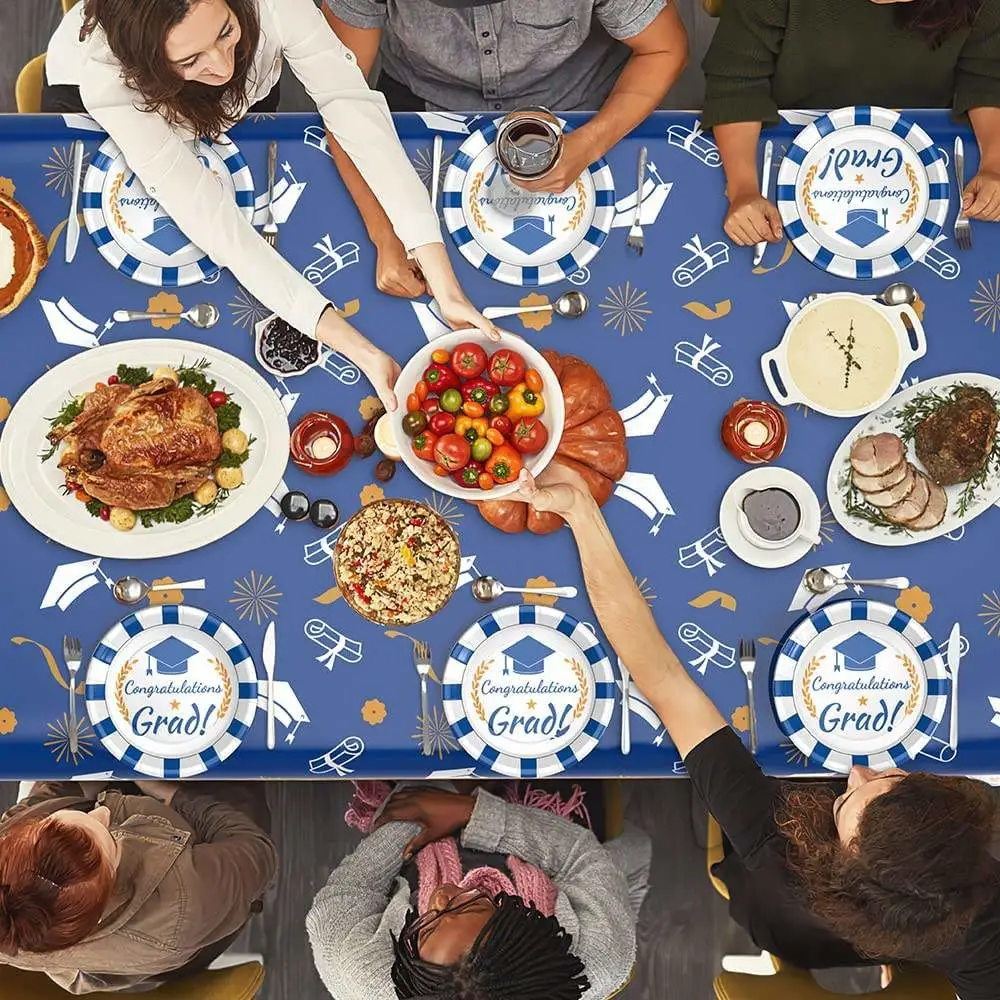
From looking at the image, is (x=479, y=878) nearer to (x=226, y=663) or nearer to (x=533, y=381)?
(x=226, y=663)

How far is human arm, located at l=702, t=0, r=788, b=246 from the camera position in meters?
1.81

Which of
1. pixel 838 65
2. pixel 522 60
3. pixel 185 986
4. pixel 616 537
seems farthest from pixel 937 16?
pixel 185 986

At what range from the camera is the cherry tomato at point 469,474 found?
1650 millimetres

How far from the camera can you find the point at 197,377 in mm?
1815

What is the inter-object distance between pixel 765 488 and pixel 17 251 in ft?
4.84

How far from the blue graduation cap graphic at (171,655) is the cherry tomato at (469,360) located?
71 cm

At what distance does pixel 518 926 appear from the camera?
165 centimetres

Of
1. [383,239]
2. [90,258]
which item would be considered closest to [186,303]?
[90,258]

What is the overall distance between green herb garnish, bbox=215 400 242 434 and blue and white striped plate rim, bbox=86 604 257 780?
341mm

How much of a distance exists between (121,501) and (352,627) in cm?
47

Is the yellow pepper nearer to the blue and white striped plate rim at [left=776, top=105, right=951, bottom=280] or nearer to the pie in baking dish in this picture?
the blue and white striped plate rim at [left=776, top=105, right=951, bottom=280]

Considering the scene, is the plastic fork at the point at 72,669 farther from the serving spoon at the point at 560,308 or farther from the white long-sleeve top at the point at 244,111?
the serving spoon at the point at 560,308

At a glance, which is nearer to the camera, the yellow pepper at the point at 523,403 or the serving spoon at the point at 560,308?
the yellow pepper at the point at 523,403

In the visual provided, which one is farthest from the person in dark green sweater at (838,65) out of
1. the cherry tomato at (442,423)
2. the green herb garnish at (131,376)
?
the green herb garnish at (131,376)
